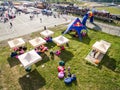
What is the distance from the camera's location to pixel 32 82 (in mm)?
16094

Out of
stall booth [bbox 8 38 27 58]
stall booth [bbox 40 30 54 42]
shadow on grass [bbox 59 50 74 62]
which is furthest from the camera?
stall booth [bbox 40 30 54 42]

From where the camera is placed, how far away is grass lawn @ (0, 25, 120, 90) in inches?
604

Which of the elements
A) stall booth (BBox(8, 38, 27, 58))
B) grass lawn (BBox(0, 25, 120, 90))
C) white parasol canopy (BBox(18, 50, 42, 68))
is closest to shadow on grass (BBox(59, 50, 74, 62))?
grass lawn (BBox(0, 25, 120, 90))

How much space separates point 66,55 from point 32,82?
825 centimetres

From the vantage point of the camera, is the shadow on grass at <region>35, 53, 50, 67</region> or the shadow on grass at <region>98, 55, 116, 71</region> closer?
the shadow on grass at <region>98, 55, 116, 71</region>

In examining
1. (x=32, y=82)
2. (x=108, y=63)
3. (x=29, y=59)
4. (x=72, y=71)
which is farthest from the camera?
(x=108, y=63)

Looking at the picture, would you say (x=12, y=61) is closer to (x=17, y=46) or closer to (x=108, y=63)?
(x=17, y=46)

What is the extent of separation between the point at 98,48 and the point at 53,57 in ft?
26.8

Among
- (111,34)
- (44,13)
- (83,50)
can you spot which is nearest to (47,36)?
(83,50)

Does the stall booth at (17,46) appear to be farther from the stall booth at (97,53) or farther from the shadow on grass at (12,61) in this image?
the stall booth at (97,53)

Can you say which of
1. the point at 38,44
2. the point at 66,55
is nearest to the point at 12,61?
the point at 38,44

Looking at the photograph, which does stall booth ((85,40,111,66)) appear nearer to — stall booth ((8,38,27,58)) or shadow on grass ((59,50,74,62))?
shadow on grass ((59,50,74,62))

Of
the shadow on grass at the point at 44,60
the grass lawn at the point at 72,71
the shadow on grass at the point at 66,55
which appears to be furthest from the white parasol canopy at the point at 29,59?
the shadow on grass at the point at 66,55

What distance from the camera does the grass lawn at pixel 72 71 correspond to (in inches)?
604
